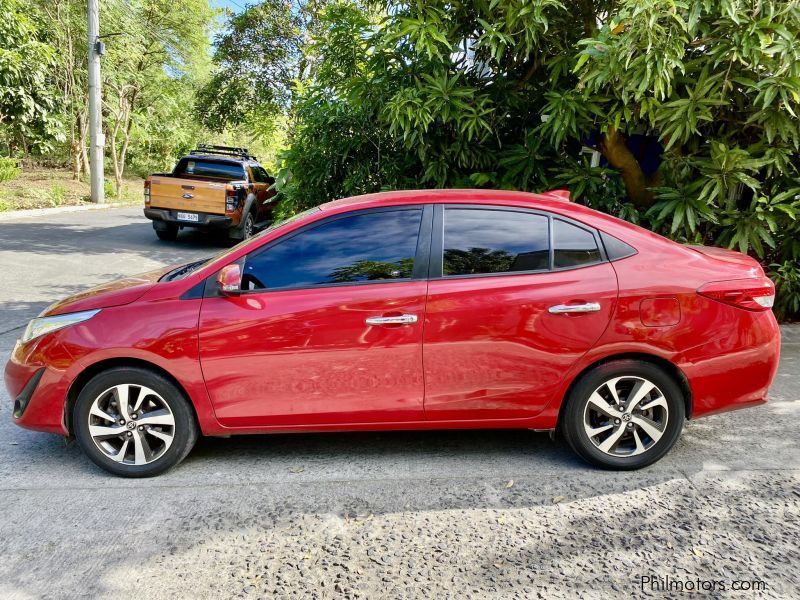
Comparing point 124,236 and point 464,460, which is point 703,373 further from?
point 124,236

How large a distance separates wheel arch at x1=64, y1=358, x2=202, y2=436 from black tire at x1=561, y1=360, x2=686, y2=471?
222cm

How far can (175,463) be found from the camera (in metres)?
3.86

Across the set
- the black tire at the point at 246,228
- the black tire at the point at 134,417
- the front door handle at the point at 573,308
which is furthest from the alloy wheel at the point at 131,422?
the black tire at the point at 246,228

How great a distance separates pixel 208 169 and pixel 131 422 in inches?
452

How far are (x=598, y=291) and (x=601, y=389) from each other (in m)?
0.57

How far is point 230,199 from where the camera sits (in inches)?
523

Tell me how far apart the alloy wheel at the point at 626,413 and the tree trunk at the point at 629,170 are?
3.99 metres

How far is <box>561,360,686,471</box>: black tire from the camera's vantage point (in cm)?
381

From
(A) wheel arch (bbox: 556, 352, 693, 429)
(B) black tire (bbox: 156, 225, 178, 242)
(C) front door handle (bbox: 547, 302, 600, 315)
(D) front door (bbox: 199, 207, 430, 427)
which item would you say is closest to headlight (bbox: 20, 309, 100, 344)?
(D) front door (bbox: 199, 207, 430, 427)

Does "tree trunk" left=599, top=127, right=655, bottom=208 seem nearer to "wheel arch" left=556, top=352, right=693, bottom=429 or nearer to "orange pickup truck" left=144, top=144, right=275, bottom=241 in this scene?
"wheel arch" left=556, top=352, right=693, bottom=429

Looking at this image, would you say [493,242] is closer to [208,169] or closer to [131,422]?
[131,422]

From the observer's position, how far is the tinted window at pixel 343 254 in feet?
12.6

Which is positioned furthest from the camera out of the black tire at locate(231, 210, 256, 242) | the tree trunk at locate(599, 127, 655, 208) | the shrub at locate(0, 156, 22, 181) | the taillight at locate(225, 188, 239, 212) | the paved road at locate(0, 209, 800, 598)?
the shrub at locate(0, 156, 22, 181)

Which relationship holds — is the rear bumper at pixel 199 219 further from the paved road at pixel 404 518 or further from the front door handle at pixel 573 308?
the front door handle at pixel 573 308
